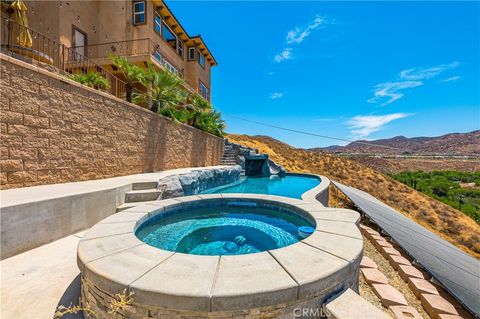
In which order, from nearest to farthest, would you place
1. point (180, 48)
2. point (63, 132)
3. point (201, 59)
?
point (63, 132), point (180, 48), point (201, 59)

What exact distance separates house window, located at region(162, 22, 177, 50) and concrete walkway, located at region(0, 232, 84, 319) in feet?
59.6

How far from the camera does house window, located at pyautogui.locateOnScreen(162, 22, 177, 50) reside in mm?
17548


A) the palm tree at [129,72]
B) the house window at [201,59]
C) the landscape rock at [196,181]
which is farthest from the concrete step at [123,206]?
the house window at [201,59]

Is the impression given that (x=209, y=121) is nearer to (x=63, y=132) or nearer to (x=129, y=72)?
(x=129, y=72)

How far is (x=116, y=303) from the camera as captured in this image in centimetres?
200

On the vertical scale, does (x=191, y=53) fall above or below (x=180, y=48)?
above

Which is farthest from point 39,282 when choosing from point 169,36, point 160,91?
point 169,36

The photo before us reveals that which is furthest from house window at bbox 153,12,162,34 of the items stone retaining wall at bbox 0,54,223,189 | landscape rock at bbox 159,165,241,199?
landscape rock at bbox 159,165,241,199

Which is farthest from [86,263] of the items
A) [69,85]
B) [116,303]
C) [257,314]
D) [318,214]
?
[69,85]

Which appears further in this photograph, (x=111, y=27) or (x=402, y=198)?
(x=402, y=198)

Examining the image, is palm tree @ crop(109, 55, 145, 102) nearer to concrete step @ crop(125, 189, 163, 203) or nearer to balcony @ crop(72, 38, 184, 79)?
balcony @ crop(72, 38, 184, 79)

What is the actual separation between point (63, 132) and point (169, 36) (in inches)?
642

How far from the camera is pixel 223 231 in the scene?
15.4ft

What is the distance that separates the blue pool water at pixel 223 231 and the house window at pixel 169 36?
1745 centimetres
